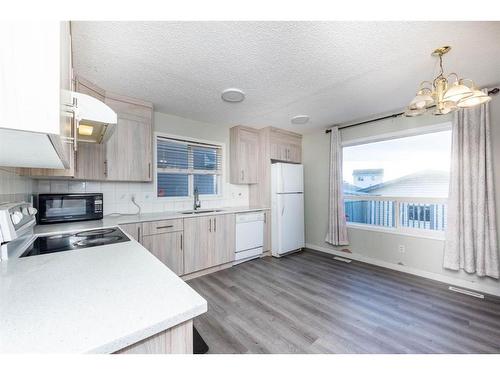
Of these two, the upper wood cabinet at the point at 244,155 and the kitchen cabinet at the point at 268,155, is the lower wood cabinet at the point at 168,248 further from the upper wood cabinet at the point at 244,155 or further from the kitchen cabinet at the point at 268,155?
the kitchen cabinet at the point at 268,155

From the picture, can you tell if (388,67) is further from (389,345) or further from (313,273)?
(313,273)

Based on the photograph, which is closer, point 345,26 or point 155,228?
point 345,26

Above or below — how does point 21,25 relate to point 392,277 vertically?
above

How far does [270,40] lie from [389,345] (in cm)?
249

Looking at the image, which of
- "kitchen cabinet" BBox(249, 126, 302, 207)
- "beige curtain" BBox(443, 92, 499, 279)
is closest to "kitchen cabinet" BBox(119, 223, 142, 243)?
"kitchen cabinet" BBox(249, 126, 302, 207)

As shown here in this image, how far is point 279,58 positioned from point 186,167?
2.20 meters

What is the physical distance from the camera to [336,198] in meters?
3.72

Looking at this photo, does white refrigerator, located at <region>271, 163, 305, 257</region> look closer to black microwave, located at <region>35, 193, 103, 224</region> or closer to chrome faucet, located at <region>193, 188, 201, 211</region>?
chrome faucet, located at <region>193, 188, 201, 211</region>

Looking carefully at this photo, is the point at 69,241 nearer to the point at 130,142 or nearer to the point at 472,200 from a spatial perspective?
the point at 130,142

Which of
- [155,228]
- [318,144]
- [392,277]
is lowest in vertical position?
A: [392,277]

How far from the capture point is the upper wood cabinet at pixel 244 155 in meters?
3.75

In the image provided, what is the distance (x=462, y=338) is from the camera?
170 centimetres
